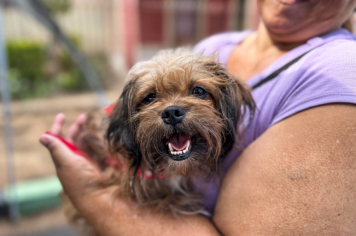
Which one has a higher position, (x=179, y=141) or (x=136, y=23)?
(x=179, y=141)

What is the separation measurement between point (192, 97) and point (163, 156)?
0.35 meters

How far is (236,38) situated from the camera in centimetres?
239

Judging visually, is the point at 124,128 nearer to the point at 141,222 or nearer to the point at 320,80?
the point at 141,222

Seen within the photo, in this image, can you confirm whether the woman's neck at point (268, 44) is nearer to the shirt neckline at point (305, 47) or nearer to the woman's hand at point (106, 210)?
the shirt neckline at point (305, 47)

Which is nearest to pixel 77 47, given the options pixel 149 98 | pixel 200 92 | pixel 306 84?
pixel 149 98

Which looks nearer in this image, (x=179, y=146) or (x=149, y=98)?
(x=179, y=146)

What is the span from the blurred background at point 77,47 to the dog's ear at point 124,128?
417 cm

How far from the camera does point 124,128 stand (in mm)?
1780

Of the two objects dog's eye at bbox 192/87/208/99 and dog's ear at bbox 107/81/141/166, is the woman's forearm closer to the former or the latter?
dog's ear at bbox 107/81/141/166

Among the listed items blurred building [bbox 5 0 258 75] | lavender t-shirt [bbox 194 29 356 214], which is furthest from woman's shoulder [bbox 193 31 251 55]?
blurred building [bbox 5 0 258 75]

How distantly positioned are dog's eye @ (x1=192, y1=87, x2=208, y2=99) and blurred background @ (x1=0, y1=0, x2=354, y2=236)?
4657 millimetres

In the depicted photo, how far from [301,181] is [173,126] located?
0.62m

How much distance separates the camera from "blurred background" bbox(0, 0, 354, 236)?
7.70 metres

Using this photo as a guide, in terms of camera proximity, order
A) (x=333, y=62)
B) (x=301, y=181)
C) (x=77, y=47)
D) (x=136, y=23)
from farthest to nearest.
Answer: (x=136, y=23)
(x=77, y=47)
(x=333, y=62)
(x=301, y=181)
